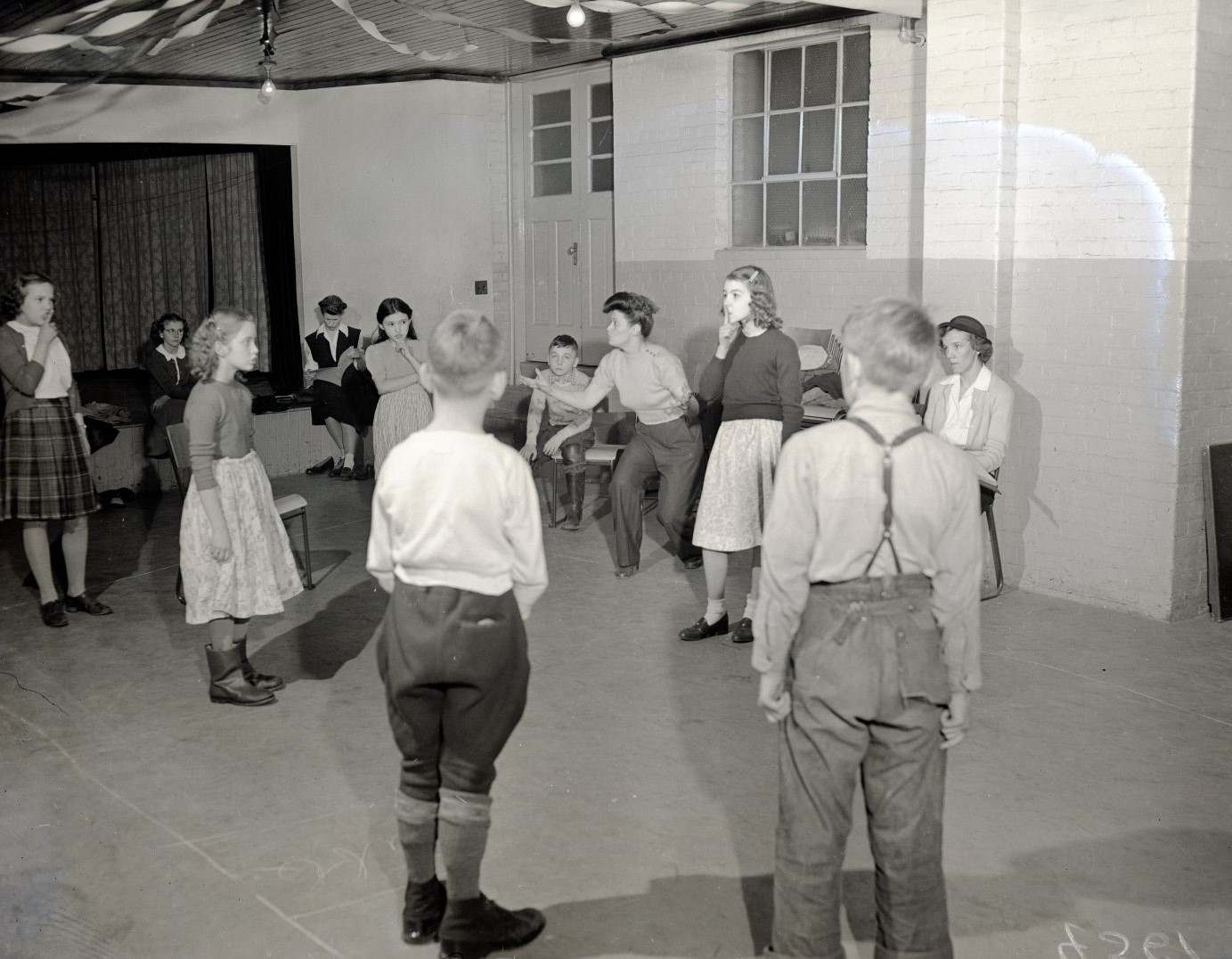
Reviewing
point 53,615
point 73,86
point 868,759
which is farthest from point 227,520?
point 73,86

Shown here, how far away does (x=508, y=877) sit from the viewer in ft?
12.0

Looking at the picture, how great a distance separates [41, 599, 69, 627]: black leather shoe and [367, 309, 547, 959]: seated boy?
12.2 feet

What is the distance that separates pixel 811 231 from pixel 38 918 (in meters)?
7.08

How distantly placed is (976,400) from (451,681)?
3.92 metres

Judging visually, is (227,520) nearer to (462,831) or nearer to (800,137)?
(462,831)

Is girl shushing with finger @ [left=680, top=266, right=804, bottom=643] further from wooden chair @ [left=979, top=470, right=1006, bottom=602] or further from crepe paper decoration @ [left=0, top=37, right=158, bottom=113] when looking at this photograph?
crepe paper decoration @ [left=0, top=37, right=158, bottom=113]

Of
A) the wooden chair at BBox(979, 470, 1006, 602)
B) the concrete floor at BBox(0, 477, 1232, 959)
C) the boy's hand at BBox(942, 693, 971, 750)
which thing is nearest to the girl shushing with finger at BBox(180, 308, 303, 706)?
the concrete floor at BBox(0, 477, 1232, 959)

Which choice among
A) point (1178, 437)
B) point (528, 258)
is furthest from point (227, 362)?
point (528, 258)

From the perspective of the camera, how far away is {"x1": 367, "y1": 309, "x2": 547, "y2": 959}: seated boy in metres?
2.95

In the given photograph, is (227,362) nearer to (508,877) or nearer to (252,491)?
(252,491)

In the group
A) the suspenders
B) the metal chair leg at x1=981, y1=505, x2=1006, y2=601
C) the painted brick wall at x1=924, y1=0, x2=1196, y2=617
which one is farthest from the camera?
the metal chair leg at x1=981, y1=505, x2=1006, y2=601

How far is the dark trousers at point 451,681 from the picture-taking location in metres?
2.97

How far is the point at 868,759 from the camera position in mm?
2797

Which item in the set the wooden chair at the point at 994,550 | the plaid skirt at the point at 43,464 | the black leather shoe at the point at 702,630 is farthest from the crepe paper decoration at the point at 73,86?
the wooden chair at the point at 994,550
